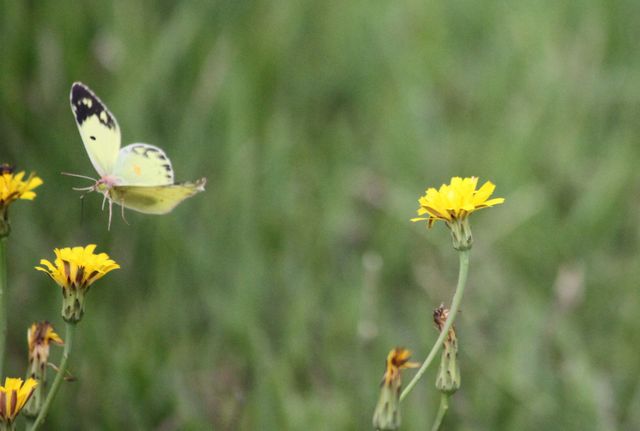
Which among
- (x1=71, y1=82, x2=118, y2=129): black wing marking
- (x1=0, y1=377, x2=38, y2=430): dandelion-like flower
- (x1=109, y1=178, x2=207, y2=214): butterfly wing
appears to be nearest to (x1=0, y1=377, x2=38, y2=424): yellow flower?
(x1=0, y1=377, x2=38, y2=430): dandelion-like flower

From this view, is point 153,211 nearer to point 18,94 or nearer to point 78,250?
point 78,250

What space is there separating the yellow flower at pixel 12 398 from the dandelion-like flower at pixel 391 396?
0.40m

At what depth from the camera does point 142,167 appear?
1.36 meters

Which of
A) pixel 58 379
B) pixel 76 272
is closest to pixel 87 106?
pixel 76 272

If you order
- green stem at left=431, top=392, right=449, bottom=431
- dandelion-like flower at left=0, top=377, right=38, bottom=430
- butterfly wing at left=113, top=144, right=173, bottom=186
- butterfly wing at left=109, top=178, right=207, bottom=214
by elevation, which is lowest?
dandelion-like flower at left=0, top=377, right=38, bottom=430

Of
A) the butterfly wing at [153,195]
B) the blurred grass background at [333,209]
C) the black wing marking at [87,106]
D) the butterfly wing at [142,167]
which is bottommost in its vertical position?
the butterfly wing at [153,195]

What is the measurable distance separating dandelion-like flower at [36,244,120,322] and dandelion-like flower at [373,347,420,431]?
35 centimetres

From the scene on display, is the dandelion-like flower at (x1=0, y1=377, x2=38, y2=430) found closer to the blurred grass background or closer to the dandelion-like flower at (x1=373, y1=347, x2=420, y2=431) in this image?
the dandelion-like flower at (x1=373, y1=347, x2=420, y2=431)

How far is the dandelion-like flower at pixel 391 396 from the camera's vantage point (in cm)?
110

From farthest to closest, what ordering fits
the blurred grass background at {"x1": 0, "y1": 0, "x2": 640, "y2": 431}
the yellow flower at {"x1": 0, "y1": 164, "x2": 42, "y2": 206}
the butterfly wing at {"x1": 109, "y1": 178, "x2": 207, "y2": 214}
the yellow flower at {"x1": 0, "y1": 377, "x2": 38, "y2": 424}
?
the blurred grass background at {"x1": 0, "y1": 0, "x2": 640, "y2": 431}
the butterfly wing at {"x1": 109, "y1": 178, "x2": 207, "y2": 214}
the yellow flower at {"x1": 0, "y1": 164, "x2": 42, "y2": 206}
the yellow flower at {"x1": 0, "y1": 377, "x2": 38, "y2": 424}

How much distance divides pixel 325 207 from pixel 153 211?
1456 mm

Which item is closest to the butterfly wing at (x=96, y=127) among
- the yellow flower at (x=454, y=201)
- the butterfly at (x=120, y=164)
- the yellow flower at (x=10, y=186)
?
the butterfly at (x=120, y=164)

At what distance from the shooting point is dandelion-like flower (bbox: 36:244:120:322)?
1109mm

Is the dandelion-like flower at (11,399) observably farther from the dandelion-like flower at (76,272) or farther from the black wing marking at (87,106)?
the black wing marking at (87,106)
